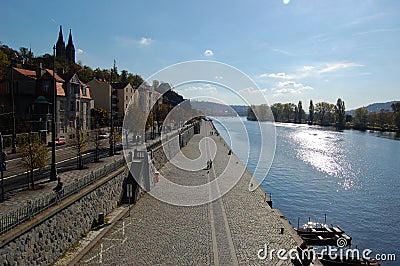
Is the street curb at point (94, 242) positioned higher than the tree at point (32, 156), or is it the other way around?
the tree at point (32, 156)

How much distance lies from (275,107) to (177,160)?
533 ft

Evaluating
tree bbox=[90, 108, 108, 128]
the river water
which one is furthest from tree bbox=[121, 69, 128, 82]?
the river water

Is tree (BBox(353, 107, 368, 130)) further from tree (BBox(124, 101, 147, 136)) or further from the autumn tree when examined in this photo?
tree (BBox(124, 101, 147, 136))

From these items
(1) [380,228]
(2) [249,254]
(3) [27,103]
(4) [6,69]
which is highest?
(4) [6,69]

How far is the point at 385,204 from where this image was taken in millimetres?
30453

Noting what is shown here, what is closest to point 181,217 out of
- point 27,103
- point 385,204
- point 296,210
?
point 296,210

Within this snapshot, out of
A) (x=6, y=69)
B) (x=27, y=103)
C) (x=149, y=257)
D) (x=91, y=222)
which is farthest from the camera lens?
(x=6, y=69)

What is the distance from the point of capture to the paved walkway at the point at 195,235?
43.0 feet

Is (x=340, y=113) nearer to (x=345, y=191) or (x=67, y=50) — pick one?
(x=67, y=50)

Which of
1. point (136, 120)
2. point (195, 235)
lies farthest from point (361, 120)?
point (195, 235)

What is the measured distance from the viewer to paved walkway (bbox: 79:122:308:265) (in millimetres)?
13117

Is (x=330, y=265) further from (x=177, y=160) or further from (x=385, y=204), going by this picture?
(x=177, y=160)

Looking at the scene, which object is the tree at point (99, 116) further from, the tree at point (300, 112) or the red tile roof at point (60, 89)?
the tree at point (300, 112)

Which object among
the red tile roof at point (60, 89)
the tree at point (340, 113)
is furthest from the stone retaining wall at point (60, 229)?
the tree at point (340, 113)
